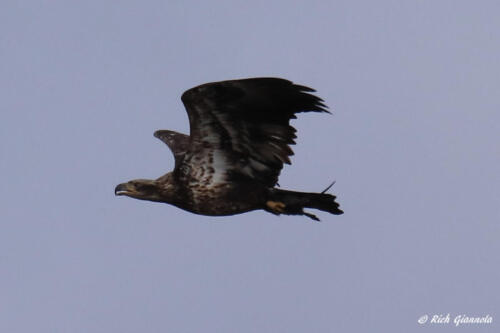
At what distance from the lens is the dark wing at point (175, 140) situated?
20808 mm

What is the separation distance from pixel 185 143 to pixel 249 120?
243 centimetres

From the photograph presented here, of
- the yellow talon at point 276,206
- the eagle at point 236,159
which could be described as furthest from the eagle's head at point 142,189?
the yellow talon at point 276,206

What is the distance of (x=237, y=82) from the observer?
1825 cm

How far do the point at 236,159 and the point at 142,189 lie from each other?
Answer: 139 cm

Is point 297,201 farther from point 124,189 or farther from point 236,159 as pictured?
point 124,189

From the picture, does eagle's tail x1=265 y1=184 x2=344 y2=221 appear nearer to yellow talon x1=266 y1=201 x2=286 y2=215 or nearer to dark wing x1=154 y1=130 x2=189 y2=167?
yellow talon x1=266 y1=201 x2=286 y2=215

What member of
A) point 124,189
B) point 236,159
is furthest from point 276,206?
point 124,189

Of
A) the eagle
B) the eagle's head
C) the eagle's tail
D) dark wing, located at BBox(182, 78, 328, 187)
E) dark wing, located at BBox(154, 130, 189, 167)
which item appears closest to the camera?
dark wing, located at BBox(182, 78, 328, 187)

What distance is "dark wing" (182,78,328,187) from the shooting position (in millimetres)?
18391

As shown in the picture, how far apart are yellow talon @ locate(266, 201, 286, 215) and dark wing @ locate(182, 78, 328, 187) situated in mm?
233

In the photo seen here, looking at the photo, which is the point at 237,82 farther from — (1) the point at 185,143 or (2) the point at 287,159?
(1) the point at 185,143

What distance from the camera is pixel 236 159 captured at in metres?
19.4

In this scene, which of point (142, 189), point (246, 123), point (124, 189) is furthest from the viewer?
point (124, 189)

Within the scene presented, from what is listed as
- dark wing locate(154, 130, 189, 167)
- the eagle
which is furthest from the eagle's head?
dark wing locate(154, 130, 189, 167)
